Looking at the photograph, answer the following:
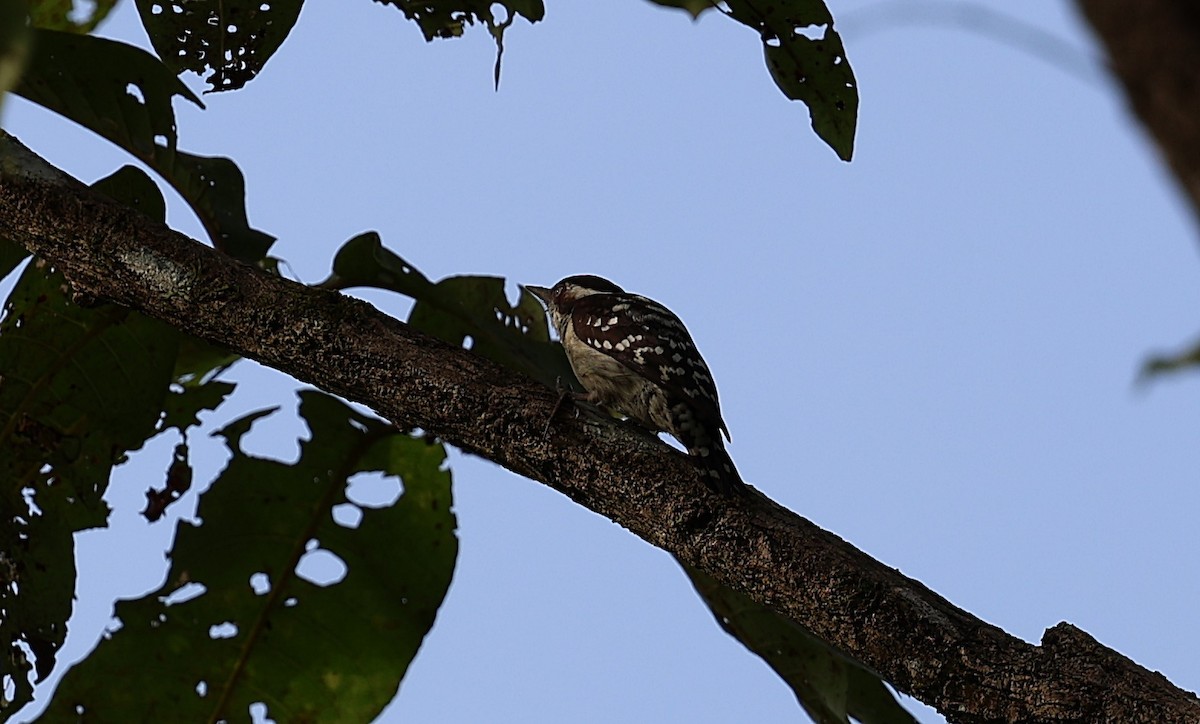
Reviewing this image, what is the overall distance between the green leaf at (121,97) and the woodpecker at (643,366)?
1.18m

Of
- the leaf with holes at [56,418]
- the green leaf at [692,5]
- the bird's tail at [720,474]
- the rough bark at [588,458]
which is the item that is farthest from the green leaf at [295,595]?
the green leaf at [692,5]

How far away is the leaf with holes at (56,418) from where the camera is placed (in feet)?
13.6

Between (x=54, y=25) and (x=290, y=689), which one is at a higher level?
(x=54, y=25)

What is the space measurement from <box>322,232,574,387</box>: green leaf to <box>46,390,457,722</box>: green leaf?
0.43 metres

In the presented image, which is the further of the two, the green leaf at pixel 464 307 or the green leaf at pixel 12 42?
the green leaf at pixel 464 307

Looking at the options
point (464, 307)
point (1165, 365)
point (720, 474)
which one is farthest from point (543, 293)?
point (1165, 365)

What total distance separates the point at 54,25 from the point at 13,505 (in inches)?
85.1

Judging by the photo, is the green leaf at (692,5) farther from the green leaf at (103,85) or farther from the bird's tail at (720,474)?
the green leaf at (103,85)

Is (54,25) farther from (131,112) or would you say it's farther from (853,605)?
(853,605)

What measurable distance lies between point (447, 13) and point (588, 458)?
6.04 feet

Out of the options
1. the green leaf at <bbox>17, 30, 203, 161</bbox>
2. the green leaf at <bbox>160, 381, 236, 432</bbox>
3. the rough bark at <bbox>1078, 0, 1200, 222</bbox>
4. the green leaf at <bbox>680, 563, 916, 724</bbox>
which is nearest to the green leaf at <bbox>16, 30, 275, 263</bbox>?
the green leaf at <bbox>17, 30, 203, 161</bbox>

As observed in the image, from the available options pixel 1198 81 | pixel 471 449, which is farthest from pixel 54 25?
pixel 1198 81

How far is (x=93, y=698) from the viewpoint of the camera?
4312mm

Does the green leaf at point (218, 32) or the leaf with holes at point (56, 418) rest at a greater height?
the green leaf at point (218, 32)
